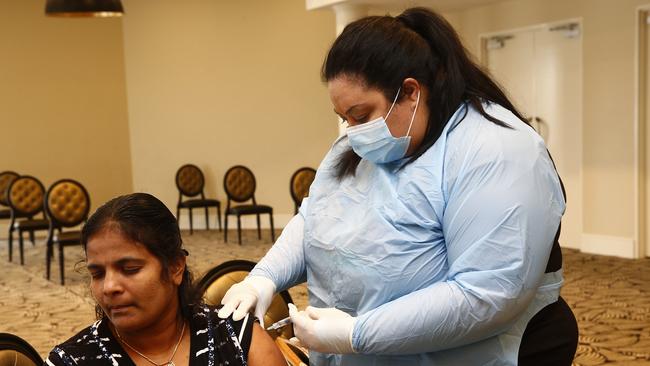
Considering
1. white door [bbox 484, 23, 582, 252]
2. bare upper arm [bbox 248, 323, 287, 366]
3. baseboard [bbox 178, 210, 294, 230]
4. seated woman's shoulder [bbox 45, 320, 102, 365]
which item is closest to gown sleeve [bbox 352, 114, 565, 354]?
bare upper arm [bbox 248, 323, 287, 366]

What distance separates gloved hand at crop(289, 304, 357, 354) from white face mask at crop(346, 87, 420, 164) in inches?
13.2

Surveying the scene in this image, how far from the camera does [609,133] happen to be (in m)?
8.16

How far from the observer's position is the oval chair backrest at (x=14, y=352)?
7.09ft

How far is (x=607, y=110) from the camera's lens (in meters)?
8.13

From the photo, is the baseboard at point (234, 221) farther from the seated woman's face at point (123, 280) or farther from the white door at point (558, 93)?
the seated woman's face at point (123, 280)

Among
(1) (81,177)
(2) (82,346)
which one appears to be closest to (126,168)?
(1) (81,177)

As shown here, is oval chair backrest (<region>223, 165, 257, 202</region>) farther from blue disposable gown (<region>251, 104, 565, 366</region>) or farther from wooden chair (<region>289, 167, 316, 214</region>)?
blue disposable gown (<region>251, 104, 565, 366</region>)

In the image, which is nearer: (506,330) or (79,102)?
(506,330)

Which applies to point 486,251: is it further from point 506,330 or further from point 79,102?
point 79,102

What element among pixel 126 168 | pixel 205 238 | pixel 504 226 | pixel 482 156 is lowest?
pixel 205 238

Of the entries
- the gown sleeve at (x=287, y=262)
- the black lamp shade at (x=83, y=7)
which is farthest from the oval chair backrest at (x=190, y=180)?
the gown sleeve at (x=287, y=262)

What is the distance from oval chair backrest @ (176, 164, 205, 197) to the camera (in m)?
11.4

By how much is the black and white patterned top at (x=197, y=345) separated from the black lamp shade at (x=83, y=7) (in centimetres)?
574

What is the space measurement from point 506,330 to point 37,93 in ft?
36.6
